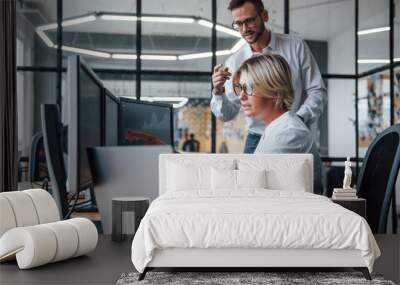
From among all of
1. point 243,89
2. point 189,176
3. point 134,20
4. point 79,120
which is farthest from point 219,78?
point 79,120

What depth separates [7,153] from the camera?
5551 mm

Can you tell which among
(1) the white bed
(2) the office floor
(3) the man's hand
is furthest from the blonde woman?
(1) the white bed

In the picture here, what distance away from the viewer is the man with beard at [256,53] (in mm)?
6141

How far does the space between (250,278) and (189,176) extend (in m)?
1.63

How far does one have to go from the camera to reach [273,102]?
5.99m

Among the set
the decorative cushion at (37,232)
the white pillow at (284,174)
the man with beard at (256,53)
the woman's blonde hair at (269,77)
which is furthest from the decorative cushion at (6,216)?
the woman's blonde hair at (269,77)

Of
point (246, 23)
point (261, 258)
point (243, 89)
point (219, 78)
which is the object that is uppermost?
point (246, 23)

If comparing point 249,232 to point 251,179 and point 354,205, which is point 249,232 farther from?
point 354,205

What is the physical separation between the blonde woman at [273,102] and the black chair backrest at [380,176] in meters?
0.70

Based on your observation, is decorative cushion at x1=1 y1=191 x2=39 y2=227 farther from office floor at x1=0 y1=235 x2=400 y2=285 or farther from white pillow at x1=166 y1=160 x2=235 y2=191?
white pillow at x1=166 y1=160 x2=235 y2=191

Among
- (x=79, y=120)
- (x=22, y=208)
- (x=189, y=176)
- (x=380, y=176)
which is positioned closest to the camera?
(x=79, y=120)

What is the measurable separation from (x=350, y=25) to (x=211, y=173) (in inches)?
112

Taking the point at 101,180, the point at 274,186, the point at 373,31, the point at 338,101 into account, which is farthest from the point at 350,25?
the point at 101,180

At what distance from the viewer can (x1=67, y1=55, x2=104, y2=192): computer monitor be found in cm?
320
